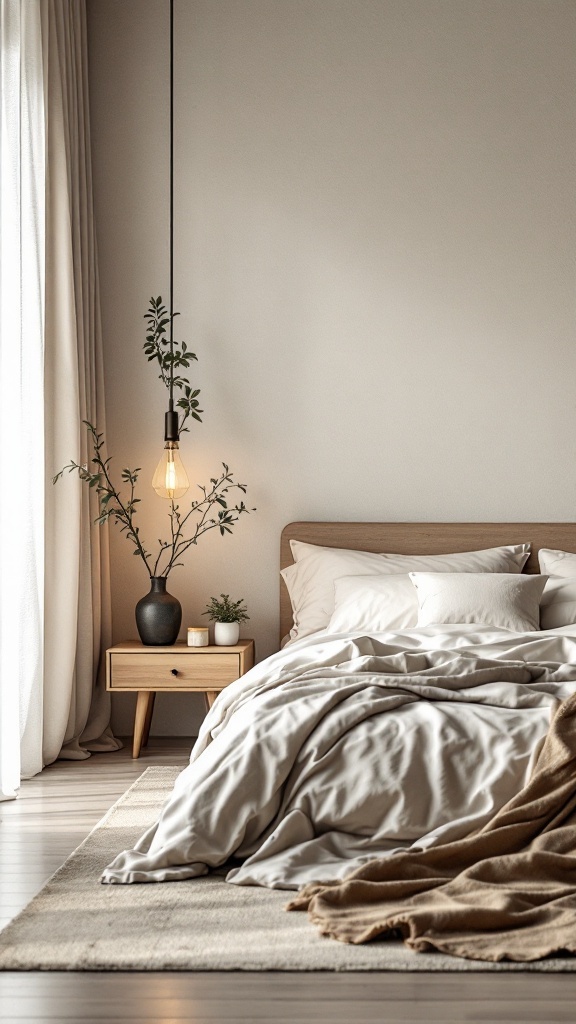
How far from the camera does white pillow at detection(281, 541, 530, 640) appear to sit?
4.34m

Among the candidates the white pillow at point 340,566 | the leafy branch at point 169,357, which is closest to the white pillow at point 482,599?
the white pillow at point 340,566

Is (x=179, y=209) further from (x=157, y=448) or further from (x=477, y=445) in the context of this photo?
(x=477, y=445)

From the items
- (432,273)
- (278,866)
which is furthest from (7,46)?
(278,866)

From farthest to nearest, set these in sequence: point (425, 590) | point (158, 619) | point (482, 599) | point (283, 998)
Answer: point (158, 619), point (425, 590), point (482, 599), point (283, 998)

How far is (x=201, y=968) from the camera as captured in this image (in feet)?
6.68

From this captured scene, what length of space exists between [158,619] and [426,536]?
1.25 m

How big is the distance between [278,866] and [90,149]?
340 centimetres

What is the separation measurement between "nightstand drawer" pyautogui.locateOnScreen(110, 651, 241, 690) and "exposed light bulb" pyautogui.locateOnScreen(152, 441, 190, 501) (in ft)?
2.28

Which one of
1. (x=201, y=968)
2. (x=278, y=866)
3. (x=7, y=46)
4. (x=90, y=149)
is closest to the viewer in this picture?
(x=201, y=968)

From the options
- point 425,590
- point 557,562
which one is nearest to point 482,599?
point 425,590

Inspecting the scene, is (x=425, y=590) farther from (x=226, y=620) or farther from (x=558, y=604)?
(x=226, y=620)

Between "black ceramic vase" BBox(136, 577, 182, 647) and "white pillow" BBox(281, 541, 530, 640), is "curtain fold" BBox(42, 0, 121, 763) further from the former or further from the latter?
"white pillow" BBox(281, 541, 530, 640)

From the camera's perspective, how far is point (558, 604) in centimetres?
411

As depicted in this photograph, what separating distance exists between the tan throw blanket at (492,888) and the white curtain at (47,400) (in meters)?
1.65
